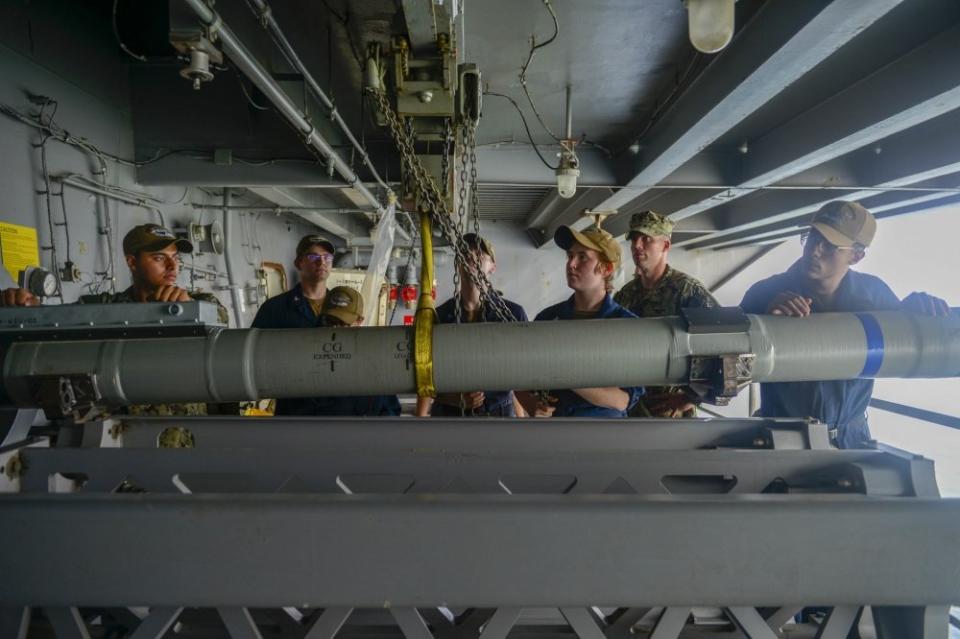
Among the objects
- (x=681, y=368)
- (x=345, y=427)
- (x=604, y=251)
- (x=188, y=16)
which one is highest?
(x=188, y=16)

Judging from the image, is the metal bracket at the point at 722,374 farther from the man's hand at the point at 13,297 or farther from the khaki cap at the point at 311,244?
the khaki cap at the point at 311,244

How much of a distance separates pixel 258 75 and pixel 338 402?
4.33 ft

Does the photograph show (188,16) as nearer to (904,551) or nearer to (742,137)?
(904,551)

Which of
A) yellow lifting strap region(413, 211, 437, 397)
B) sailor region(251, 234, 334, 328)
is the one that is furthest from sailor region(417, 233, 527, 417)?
yellow lifting strap region(413, 211, 437, 397)

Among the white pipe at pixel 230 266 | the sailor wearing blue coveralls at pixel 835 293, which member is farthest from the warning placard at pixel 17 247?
the sailor wearing blue coveralls at pixel 835 293

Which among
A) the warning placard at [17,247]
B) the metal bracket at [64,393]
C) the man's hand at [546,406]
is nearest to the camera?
the metal bracket at [64,393]

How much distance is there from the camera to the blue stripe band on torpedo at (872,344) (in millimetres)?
843

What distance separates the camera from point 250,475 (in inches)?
40.4

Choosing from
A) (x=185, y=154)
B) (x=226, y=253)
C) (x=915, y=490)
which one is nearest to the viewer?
(x=915, y=490)

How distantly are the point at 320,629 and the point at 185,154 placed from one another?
3.22m

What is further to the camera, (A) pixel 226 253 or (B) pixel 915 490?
(A) pixel 226 253

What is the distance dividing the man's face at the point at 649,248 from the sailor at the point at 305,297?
5.36 feet

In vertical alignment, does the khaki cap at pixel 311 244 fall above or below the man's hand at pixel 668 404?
above

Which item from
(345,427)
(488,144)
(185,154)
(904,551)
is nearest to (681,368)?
(904,551)
